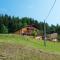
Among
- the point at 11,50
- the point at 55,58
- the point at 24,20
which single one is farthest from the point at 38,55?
the point at 24,20

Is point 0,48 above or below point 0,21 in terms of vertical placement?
below

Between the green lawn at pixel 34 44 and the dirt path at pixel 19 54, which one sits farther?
the green lawn at pixel 34 44

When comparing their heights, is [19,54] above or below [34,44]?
below

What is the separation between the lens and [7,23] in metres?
69.1

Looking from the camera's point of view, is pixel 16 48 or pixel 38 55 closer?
pixel 38 55

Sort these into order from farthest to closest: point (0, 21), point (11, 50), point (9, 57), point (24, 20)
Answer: point (24, 20), point (0, 21), point (11, 50), point (9, 57)

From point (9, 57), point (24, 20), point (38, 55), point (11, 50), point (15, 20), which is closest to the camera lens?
point (9, 57)

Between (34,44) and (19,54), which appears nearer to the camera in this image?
(19,54)

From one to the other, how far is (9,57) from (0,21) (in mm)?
55706

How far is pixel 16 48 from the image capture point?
549 inches

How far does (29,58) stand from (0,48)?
259cm

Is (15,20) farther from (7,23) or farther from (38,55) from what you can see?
(38,55)

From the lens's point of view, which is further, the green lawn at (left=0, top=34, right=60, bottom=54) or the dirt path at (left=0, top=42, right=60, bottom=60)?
the green lawn at (left=0, top=34, right=60, bottom=54)

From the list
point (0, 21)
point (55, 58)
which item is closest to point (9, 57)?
point (55, 58)
